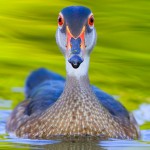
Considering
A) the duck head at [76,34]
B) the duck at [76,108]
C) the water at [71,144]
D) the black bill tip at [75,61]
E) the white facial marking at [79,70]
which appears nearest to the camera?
the black bill tip at [75,61]

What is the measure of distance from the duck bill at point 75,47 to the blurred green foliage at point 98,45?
2721 mm

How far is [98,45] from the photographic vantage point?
15875 mm

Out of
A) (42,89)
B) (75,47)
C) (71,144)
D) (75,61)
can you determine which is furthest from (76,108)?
(42,89)

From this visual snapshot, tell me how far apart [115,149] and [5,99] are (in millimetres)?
3422

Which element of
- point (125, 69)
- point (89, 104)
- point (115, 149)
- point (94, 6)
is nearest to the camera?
point (115, 149)

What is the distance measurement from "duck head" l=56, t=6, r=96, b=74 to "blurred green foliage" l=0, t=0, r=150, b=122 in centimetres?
239

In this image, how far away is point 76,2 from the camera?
18.0 m

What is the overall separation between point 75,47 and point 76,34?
259mm

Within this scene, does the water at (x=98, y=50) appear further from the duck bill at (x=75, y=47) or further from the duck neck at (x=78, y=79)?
the duck bill at (x=75, y=47)

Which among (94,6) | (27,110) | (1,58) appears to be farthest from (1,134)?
(94,6)

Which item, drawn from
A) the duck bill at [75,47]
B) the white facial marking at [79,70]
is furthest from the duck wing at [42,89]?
the duck bill at [75,47]

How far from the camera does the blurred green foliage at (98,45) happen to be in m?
14.5

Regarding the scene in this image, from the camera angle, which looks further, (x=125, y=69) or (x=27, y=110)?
(x=125, y=69)

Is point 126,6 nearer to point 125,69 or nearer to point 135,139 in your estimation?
point 125,69
